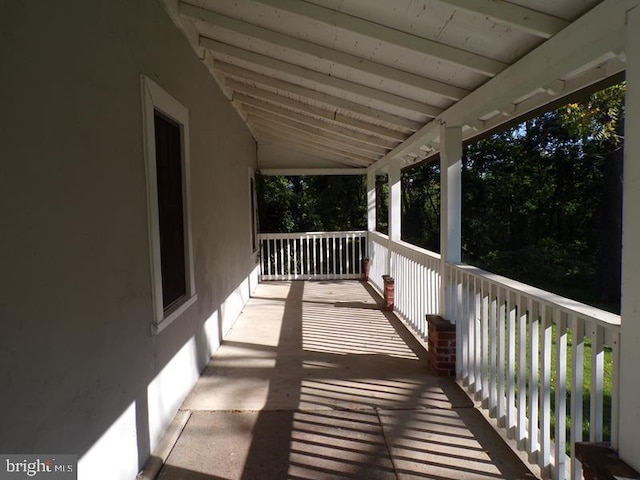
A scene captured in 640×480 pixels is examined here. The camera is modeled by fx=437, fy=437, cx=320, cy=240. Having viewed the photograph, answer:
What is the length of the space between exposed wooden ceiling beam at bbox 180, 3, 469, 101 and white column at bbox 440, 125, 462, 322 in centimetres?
58

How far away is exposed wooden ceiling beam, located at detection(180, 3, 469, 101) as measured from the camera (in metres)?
3.21

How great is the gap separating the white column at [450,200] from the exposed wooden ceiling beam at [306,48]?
1.90ft

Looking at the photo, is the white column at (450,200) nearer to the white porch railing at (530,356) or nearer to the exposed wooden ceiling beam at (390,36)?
the white porch railing at (530,356)

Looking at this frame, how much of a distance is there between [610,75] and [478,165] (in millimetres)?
15259

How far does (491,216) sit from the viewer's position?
16484mm

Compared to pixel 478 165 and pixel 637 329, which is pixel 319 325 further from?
pixel 478 165

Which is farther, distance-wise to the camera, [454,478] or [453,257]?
[453,257]

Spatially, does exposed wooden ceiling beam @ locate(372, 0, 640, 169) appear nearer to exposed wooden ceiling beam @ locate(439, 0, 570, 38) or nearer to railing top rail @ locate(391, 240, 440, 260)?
exposed wooden ceiling beam @ locate(439, 0, 570, 38)

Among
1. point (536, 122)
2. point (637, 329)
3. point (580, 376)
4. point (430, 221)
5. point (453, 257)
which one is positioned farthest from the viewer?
point (430, 221)

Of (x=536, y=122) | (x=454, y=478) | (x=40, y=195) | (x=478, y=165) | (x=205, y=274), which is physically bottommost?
(x=454, y=478)

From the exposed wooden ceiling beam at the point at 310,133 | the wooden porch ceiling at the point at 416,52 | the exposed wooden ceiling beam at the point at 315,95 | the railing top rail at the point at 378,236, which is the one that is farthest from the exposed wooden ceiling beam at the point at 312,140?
the exposed wooden ceiling beam at the point at 315,95

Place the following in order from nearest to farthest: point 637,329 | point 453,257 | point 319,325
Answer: point 637,329 → point 453,257 → point 319,325

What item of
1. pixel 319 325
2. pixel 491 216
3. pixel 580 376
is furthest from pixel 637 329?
pixel 491 216

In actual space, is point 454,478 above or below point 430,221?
below
